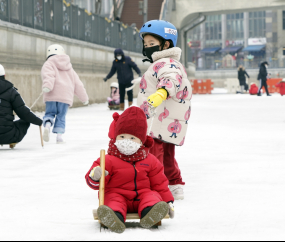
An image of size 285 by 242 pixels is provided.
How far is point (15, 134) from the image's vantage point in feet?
25.1

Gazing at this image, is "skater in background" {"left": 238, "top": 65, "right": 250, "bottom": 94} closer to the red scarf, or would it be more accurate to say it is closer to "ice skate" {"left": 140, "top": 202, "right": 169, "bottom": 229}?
the red scarf

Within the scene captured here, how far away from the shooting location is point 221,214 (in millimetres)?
3867

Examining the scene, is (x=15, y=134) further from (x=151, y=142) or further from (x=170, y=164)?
(x=151, y=142)

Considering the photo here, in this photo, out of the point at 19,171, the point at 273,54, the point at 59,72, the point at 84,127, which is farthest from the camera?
the point at 273,54

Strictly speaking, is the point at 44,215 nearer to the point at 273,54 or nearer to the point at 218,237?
the point at 218,237

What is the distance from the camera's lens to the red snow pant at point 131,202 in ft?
11.3

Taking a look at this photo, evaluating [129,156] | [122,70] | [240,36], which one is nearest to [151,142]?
[129,156]

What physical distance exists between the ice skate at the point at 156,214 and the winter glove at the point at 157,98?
81 centimetres

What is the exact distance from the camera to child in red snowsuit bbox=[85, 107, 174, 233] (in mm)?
3527

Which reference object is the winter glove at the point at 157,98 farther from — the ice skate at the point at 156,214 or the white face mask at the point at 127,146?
the ice skate at the point at 156,214

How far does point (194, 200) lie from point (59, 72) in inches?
186

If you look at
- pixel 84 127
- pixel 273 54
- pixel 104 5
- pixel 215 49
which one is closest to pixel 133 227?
pixel 84 127

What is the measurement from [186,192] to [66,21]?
50.6 ft

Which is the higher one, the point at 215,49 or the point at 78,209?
the point at 215,49
